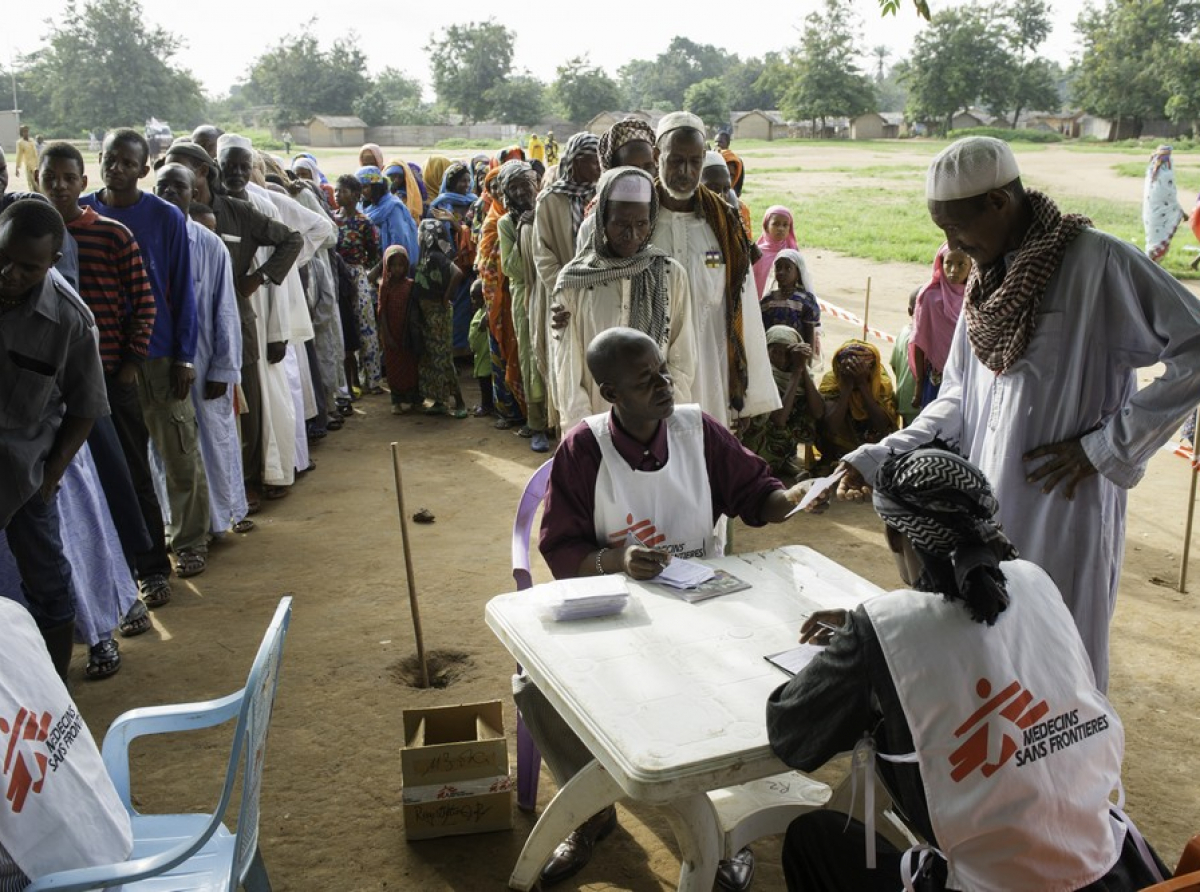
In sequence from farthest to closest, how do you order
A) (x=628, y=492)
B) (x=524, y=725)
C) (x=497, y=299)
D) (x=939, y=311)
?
(x=497, y=299) < (x=939, y=311) < (x=524, y=725) < (x=628, y=492)

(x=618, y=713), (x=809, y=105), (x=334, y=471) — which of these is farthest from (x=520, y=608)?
(x=809, y=105)

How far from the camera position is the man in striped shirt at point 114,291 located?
4430mm

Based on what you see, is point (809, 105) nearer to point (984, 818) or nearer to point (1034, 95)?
point (1034, 95)

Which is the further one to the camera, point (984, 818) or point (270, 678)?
point (270, 678)

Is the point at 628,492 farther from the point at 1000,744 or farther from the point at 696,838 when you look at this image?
the point at 1000,744

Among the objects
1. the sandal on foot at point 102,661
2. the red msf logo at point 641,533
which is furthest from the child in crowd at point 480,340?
the red msf logo at point 641,533

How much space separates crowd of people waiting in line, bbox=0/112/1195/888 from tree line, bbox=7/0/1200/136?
47787mm

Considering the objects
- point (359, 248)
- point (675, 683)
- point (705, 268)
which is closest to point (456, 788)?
point (675, 683)

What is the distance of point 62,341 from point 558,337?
2100 mm

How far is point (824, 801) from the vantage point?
10.2ft

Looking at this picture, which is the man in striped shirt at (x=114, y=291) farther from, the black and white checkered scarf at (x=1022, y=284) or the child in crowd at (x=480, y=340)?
the child in crowd at (x=480, y=340)

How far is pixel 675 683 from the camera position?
2.34 m

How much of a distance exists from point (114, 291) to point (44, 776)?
3218 mm

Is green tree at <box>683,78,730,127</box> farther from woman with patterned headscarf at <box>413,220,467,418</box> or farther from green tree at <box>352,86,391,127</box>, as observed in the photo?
woman with patterned headscarf at <box>413,220,467,418</box>
